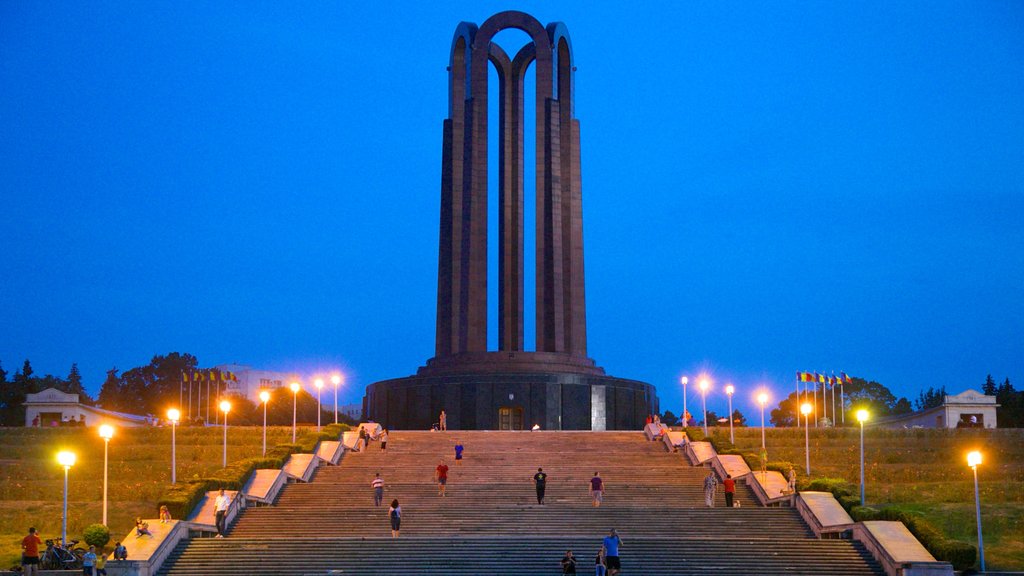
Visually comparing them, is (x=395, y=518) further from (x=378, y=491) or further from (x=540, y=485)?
(x=540, y=485)

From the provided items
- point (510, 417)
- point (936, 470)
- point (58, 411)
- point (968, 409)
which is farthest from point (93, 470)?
point (968, 409)

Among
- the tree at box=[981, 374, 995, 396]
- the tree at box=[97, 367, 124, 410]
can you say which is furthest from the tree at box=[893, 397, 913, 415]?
the tree at box=[97, 367, 124, 410]

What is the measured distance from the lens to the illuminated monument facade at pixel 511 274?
4959 cm

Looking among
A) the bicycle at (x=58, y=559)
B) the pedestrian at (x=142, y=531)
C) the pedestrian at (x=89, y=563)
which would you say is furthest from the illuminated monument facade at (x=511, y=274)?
the pedestrian at (x=89, y=563)

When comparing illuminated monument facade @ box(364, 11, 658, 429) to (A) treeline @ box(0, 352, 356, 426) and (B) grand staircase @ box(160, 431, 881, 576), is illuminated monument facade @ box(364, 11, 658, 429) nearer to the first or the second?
(B) grand staircase @ box(160, 431, 881, 576)

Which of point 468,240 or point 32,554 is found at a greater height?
point 468,240

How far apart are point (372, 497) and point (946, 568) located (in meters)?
14.4

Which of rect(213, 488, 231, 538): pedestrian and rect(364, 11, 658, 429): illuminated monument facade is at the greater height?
rect(364, 11, 658, 429): illuminated monument facade

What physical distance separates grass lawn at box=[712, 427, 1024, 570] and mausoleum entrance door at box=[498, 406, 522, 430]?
9.58m

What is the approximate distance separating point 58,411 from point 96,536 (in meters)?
34.4

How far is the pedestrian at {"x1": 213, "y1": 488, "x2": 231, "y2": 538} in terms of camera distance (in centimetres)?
2841

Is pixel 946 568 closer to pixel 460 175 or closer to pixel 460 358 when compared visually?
pixel 460 358

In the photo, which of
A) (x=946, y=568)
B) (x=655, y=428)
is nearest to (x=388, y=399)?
(x=655, y=428)

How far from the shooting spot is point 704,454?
120 feet
